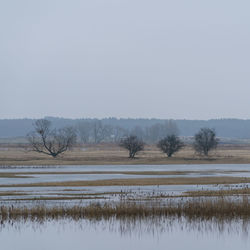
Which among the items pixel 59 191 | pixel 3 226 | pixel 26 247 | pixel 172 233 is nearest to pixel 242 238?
pixel 172 233

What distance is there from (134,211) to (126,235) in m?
2.91

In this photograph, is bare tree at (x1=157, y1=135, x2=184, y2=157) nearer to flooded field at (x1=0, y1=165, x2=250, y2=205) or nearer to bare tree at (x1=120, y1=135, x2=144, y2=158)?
bare tree at (x1=120, y1=135, x2=144, y2=158)

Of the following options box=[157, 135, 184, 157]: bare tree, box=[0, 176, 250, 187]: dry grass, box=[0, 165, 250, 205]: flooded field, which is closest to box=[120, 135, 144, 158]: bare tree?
box=[157, 135, 184, 157]: bare tree

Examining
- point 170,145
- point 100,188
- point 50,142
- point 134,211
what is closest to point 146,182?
point 100,188

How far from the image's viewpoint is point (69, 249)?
71.8 ft

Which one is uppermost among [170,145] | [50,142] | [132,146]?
[50,142]

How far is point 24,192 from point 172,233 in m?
14.6

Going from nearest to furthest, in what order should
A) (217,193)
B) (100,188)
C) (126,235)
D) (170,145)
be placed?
1. (126,235)
2. (217,193)
3. (100,188)
4. (170,145)

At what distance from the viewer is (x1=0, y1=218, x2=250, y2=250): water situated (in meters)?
22.5

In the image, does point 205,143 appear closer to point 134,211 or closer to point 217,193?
point 217,193

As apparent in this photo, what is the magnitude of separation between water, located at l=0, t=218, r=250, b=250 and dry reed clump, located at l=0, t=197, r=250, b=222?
0.63 m

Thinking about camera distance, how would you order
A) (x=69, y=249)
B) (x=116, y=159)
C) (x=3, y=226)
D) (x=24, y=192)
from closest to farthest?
(x=69, y=249), (x=3, y=226), (x=24, y=192), (x=116, y=159)

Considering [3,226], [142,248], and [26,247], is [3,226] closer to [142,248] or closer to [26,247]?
[26,247]

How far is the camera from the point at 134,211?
27.1 metres
